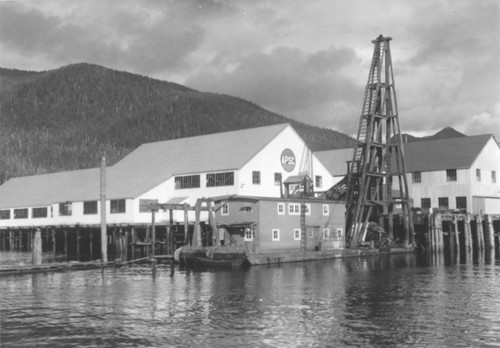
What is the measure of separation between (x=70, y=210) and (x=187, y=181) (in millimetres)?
16810

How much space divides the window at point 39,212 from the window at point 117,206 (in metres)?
16.3

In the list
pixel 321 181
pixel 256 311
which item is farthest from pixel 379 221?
pixel 256 311

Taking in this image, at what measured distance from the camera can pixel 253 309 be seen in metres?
27.9

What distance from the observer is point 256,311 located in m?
27.4

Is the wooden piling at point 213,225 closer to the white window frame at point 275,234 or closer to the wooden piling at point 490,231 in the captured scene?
the white window frame at point 275,234

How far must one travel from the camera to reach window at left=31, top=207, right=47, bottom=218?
83244 millimetres

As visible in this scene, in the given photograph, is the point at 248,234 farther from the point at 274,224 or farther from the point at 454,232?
the point at 454,232

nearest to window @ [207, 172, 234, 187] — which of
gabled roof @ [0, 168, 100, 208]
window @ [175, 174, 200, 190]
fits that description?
window @ [175, 174, 200, 190]

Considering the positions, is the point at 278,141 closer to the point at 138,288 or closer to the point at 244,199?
the point at 244,199

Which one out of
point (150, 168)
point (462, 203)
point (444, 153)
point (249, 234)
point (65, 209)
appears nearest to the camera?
point (249, 234)

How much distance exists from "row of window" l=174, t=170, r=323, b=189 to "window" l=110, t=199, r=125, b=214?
6513mm

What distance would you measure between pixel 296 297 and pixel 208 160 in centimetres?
4245

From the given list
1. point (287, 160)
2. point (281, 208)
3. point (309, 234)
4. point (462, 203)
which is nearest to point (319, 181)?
point (287, 160)

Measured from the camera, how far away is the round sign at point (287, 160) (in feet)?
231
